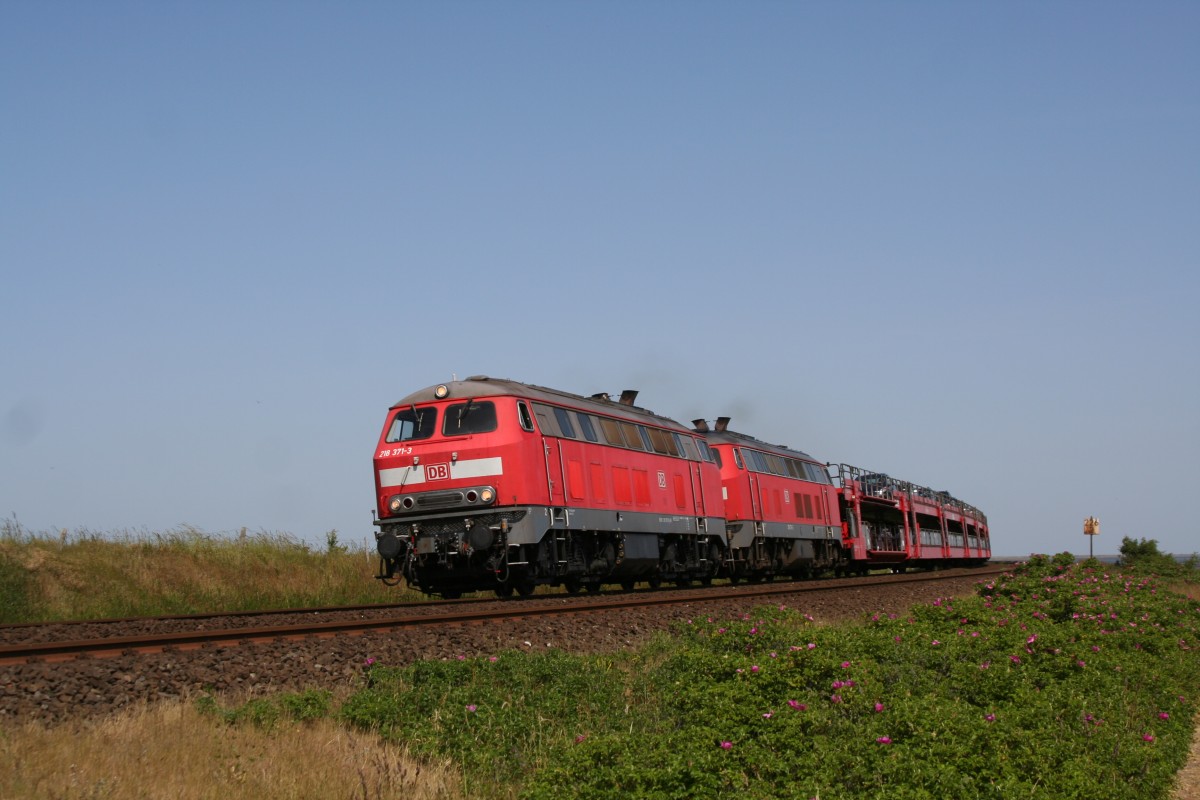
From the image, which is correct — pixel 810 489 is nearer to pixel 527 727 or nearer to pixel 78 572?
pixel 78 572

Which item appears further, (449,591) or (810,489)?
(810,489)

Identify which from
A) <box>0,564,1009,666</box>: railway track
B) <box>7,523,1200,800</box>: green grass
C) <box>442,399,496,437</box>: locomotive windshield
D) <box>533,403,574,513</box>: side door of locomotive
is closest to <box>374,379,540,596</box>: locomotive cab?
<box>442,399,496,437</box>: locomotive windshield

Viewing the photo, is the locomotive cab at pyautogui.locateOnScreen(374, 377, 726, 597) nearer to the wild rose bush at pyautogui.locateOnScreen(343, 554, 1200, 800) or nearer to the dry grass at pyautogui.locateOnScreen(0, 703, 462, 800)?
the wild rose bush at pyautogui.locateOnScreen(343, 554, 1200, 800)

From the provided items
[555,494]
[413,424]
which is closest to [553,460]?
[555,494]

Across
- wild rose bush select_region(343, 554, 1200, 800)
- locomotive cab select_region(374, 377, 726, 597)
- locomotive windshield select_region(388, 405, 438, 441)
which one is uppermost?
locomotive windshield select_region(388, 405, 438, 441)

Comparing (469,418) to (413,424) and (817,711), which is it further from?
(817,711)

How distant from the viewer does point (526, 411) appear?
1898cm

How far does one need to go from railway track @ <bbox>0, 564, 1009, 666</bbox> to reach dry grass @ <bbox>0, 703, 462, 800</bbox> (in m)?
2.93

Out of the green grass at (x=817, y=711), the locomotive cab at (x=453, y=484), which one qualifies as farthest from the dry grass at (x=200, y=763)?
the locomotive cab at (x=453, y=484)

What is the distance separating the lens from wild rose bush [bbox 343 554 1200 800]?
6.73m

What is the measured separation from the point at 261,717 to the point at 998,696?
19.4 ft

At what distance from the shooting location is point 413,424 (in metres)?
19.3

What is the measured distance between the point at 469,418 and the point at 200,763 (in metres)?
12.5

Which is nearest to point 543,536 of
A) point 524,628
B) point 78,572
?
point 524,628
